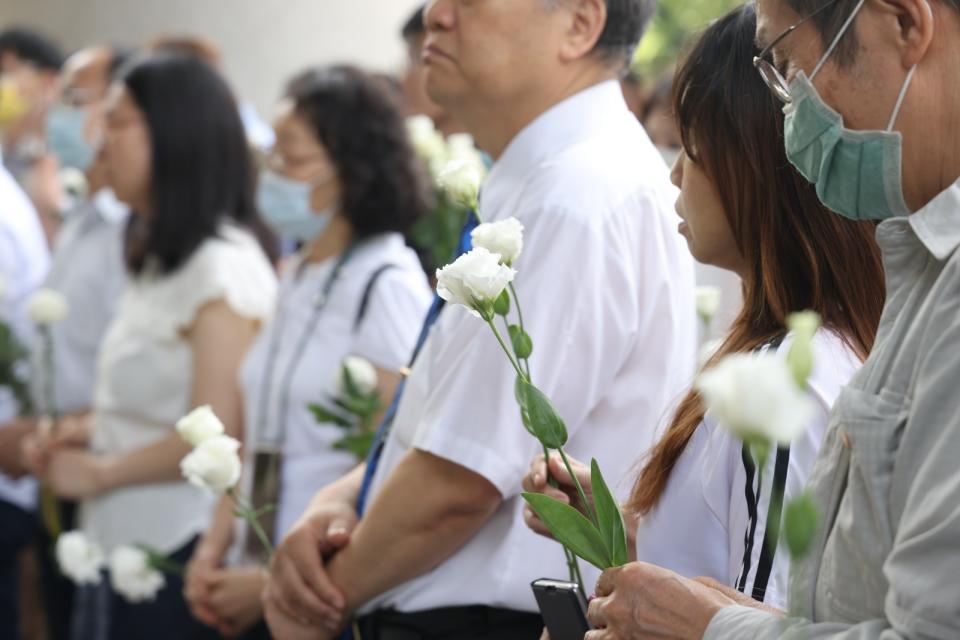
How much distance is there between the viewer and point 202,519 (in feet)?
11.0

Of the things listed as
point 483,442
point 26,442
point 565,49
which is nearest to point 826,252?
point 483,442

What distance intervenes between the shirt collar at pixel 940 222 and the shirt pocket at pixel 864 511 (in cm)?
12

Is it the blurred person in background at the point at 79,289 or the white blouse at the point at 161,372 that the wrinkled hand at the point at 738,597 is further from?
the blurred person in background at the point at 79,289

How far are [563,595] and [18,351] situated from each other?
2792 millimetres

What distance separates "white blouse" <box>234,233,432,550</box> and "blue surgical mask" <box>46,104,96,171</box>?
6.60ft

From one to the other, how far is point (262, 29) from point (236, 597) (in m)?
5.96

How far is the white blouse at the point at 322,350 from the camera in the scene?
2.82m

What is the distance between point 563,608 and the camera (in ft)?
4.84

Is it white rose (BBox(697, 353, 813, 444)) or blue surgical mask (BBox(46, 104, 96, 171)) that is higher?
white rose (BBox(697, 353, 813, 444))

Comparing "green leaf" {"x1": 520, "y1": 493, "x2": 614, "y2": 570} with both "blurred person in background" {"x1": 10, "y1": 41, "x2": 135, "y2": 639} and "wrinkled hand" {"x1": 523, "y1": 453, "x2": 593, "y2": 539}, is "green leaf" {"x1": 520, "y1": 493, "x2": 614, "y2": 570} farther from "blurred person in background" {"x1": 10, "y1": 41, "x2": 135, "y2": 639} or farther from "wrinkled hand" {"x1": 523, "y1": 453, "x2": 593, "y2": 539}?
"blurred person in background" {"x1": 10, "y1": 41, "x2": 135, "y2": 639}

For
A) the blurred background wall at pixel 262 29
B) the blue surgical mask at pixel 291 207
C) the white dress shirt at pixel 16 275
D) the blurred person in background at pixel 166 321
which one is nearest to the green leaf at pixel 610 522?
the blue surgical mask at pixel 291 207

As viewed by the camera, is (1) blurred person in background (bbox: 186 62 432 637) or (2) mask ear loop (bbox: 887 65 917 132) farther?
(1) blurred person in background (bbox: 186 62 432 637)

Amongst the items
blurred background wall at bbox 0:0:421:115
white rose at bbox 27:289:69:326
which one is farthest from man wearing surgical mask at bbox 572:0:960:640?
blurred background wall at bbox 0:0:421:115

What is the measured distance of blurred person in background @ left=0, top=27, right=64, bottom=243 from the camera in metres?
5.89
